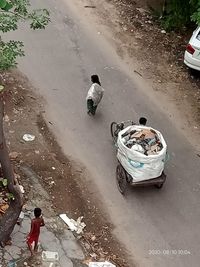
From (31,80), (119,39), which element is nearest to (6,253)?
(31,80)

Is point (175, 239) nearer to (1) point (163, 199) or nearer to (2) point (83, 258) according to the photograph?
(1) point (163, 199)

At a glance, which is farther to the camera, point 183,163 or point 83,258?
point 183,163

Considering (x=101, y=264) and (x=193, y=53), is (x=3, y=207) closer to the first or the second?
Answer: (x=101, y=264)

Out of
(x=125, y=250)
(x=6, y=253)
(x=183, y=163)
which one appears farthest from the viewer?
(x=183, y=163)

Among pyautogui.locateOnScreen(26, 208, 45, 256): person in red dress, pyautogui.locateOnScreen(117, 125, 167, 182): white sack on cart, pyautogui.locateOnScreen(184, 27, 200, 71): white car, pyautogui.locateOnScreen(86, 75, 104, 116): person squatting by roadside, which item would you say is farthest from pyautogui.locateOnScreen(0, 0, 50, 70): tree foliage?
pyautogui.locateOnScreen(184, 27, 200, 71): white car

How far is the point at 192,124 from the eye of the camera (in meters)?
12.0

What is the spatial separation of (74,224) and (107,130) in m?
2.63

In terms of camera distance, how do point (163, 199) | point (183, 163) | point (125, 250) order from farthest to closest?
point (183, 163)
point (163, 199)
point (125, 250)

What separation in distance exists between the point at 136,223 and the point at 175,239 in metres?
0.68

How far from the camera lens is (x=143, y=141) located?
1023 centimetres

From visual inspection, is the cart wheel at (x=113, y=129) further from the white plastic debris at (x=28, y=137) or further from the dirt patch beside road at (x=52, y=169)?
the white plastic debris at (x=28, y=137)

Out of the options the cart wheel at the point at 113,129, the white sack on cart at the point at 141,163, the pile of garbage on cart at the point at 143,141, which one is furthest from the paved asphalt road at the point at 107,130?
the pile of garbage on cart at the point at 143,141

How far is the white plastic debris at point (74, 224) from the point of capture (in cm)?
937
